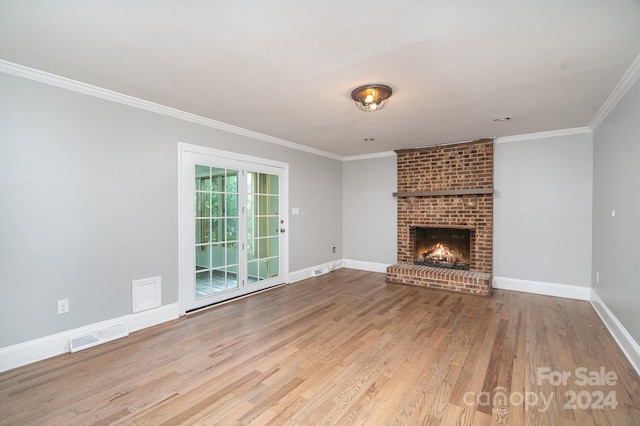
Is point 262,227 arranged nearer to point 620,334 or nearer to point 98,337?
point 98,337

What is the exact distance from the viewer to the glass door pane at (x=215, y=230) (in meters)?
3.90

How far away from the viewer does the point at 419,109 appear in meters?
3.48

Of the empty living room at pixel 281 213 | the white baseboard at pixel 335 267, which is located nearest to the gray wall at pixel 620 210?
the empty living room at pixel 281 213

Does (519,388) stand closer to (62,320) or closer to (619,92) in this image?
(619,92)

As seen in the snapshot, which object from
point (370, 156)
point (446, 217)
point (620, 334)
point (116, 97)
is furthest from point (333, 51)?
point (370, 156)

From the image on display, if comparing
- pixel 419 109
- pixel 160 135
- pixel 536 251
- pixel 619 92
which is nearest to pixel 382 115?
pixel 419 109

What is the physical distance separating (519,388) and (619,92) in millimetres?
2950

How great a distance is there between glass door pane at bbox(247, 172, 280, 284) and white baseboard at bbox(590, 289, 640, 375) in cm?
426

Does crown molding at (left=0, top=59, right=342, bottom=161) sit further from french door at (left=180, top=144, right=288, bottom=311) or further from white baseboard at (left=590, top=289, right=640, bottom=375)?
white baseboard at (left=590, top=289, right=640, bottom=375)

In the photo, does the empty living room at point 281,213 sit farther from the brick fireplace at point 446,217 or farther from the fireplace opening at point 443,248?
the fireplace opening at point 443,248

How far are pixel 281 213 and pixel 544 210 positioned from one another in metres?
4.20

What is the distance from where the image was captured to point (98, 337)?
A: 291cm

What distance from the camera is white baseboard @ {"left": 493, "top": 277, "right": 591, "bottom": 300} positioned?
4309 mm

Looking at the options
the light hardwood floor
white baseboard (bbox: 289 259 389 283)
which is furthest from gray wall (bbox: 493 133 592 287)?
white baseboard (bbox: 289 259 389 283)
